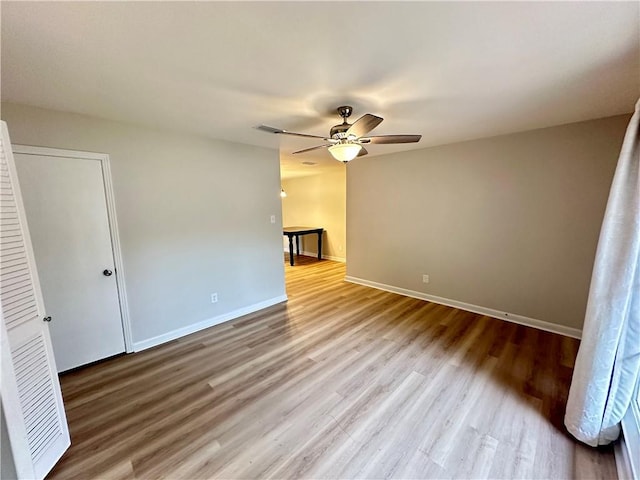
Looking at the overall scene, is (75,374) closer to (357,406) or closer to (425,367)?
(357,406)

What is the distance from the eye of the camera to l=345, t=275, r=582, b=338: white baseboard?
9.60ft

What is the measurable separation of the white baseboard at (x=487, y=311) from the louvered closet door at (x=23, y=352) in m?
4.02

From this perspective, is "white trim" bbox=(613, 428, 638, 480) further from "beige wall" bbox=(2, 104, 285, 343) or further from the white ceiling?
"beige wall" bbox=(2, 104, 285, 343)

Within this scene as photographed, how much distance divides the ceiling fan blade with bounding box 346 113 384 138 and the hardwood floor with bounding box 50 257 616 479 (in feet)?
6.67

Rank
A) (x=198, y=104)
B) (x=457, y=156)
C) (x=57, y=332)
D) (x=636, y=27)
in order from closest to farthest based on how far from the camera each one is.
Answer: (x=636, y=27) < (x=198, y=104) < (x=57, y=332) < (x=457, y=156)

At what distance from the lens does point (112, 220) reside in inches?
99.2

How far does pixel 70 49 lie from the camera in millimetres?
1349

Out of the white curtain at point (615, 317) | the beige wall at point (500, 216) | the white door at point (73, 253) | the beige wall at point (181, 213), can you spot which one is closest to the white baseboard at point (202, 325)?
the beige wall at point (181, 213)

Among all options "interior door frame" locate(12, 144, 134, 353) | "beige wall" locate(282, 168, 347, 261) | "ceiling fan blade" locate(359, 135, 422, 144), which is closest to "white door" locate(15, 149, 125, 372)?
"interior door frame" locate(12, 144, 134, 353)

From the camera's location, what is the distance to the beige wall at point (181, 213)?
7.86 feet

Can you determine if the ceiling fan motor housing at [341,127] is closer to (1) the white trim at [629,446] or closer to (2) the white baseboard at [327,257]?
(1) the white trim at [629,446]

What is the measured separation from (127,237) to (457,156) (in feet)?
13.2

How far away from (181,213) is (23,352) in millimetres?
1835

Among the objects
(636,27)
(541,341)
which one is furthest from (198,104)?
(541,341)
